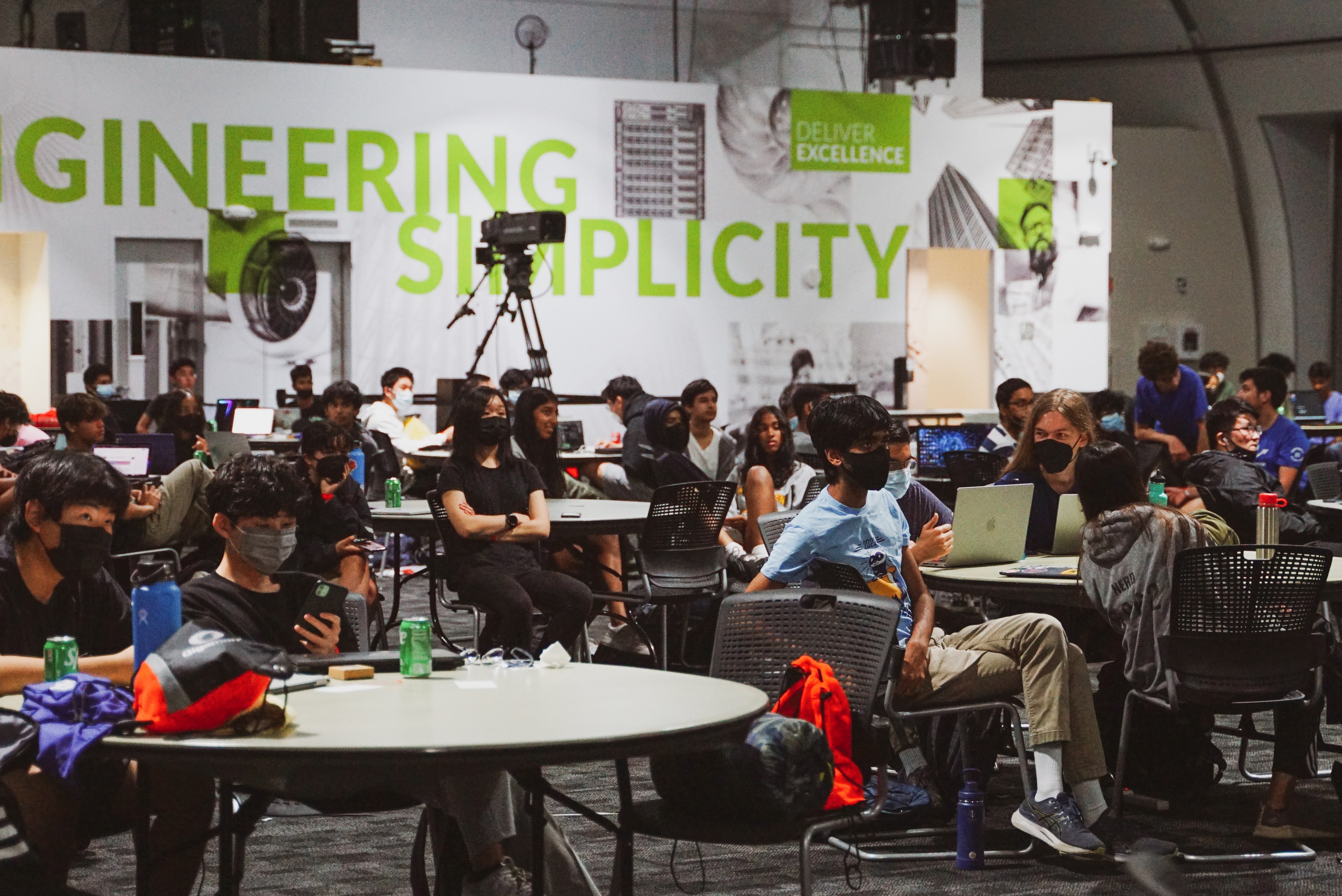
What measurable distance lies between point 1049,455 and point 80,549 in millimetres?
3246

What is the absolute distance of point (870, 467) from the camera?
417 cm

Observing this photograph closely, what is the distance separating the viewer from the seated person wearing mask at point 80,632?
3.00 meters

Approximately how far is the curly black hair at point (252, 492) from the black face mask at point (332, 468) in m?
2.85

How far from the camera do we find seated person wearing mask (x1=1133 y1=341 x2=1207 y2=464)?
10078 millimetres

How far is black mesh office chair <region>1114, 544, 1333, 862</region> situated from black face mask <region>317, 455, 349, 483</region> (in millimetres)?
3317

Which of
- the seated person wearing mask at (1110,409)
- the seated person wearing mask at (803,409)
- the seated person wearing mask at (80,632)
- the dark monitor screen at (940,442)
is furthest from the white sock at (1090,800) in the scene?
the seated person wearing mask at (1110,409)

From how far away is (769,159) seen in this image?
49.2 ft

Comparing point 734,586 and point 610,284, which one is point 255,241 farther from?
point 734,586

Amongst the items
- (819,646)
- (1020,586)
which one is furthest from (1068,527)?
(819,646)

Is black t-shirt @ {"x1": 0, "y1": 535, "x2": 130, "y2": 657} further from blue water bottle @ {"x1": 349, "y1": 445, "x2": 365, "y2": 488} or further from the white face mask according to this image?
blue water bottle @ {"x1": 349, "y1": 445, "x2": 365, "y2": 488}

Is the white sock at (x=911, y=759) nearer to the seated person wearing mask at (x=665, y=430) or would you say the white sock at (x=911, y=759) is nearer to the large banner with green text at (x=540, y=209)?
the seated person wearing mask at (x=665, y=430)


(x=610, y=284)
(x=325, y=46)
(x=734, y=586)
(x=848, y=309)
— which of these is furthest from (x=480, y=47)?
(x=734, y=586)

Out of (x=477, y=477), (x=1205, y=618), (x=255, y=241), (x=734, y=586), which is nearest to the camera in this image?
(x=1205, y=618)

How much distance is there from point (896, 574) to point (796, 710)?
89 cm
